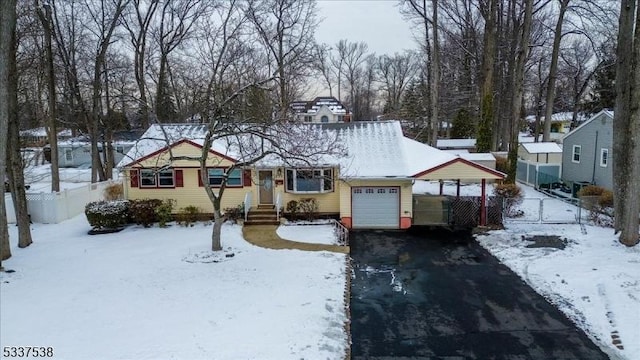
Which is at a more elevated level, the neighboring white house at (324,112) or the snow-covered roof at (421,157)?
→ the neighboring white house at (324,112)

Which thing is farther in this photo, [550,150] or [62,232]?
[550,150]

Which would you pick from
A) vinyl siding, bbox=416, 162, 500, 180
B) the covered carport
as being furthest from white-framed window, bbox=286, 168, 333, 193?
vinyl siding, bbox=416, 162, 500, 180

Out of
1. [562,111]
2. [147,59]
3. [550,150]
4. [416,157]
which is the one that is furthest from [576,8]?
[562,111]

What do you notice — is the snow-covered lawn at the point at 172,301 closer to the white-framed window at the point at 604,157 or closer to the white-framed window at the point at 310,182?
the white-framed window at the point at 310,182

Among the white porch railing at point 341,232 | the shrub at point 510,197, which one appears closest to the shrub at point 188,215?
the white porch railing at point 341,232

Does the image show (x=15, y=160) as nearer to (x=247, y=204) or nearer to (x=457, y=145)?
(x=247, y=204)

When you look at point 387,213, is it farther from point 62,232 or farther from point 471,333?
point 62,232
